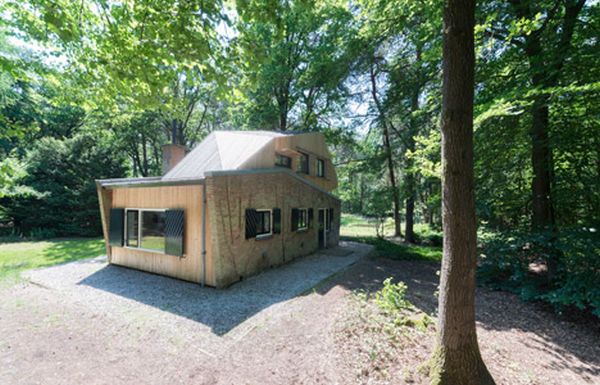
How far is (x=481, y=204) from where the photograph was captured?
7.41 m

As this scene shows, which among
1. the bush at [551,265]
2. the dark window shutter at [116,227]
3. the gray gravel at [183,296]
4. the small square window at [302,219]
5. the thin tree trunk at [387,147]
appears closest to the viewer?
the gray gravel at [183,296]

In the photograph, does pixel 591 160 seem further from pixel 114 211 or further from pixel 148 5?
pixel 114 211

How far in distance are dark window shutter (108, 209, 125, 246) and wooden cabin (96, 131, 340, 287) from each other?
0.11 ft

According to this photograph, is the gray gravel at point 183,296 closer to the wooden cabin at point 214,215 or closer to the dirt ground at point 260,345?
the dirt ground at point 260,345

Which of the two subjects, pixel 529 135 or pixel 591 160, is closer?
pixel 591 160

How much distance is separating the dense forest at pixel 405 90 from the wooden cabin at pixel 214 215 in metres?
2.47

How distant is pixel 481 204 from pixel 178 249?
Answer: 8814mm

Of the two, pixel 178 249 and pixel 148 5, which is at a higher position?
pixel 148 5

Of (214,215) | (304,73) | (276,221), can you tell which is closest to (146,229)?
(214,215)

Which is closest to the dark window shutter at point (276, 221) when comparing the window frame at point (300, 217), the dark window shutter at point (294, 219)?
the dark window shutter at point (294, 219)

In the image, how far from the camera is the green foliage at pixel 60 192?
14.8 m

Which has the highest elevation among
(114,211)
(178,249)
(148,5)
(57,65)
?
(57,65)

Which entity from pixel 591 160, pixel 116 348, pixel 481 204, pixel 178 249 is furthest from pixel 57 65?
pixel 591 160

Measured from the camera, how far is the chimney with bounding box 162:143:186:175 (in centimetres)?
1188
